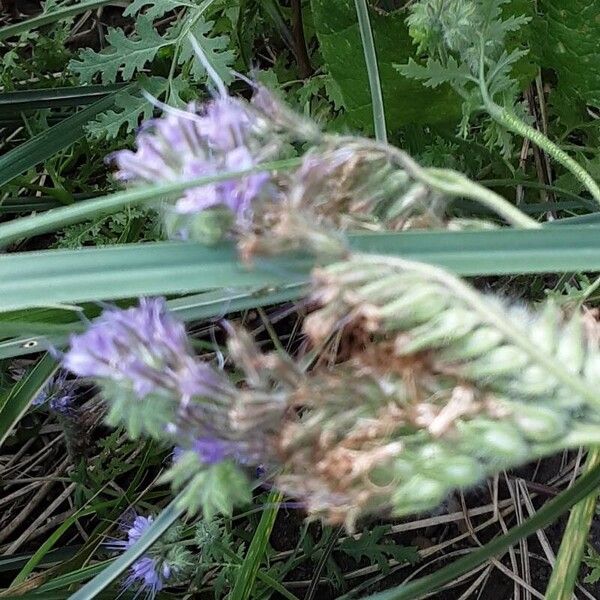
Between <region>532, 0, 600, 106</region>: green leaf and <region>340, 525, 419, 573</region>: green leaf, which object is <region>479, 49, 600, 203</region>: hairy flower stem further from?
<region>340, 525, 419, 573</region>: green leaf

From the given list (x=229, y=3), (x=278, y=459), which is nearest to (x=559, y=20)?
(x=229, y=3)

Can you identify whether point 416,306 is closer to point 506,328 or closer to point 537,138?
point 506,328

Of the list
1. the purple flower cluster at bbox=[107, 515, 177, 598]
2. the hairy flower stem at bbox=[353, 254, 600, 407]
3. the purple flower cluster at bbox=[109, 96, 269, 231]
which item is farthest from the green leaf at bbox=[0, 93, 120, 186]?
the hairy flower stem at bbox=[353, 254, 600, 407]

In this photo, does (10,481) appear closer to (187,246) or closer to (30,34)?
(30,34)

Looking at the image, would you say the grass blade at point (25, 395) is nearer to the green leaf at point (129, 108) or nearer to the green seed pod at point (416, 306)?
the green leaf at point (129, 108)

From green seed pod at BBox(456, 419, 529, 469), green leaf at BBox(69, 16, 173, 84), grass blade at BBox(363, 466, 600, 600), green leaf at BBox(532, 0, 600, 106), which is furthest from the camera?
green leaf at BBox(69, 16, 173, 84)

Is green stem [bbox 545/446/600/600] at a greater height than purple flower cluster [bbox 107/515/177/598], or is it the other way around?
green stem [bbox 545/446/600/600]
